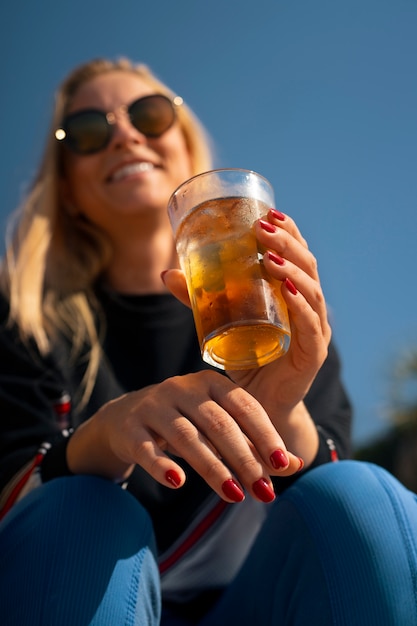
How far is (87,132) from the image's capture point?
2.87 meters

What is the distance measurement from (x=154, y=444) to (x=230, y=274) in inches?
13.7

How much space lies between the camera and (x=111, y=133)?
2855 millimetres

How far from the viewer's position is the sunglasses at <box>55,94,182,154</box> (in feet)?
9.41

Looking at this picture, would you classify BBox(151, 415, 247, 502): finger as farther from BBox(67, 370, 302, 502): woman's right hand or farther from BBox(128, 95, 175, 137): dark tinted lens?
BBox(128, 95, 175, 137): dark tinted lens

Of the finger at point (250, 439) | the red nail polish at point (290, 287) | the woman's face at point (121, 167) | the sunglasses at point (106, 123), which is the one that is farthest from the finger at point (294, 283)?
the sunglasses at point (106, 123)

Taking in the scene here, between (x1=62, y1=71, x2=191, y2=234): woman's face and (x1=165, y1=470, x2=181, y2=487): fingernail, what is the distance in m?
1.67

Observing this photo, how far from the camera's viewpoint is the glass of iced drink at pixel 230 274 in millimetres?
1246

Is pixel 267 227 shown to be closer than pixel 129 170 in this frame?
Yes

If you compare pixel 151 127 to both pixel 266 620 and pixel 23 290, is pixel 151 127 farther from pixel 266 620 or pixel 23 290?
pixel 266 620

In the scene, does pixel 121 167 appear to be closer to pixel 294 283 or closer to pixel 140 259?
pixel 140 259

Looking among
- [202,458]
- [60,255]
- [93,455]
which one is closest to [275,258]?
[202,458]

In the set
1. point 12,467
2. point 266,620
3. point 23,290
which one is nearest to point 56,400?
point 12,467

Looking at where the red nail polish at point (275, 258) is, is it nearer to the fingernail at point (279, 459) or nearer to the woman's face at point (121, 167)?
the fingernail at point (279, 459)

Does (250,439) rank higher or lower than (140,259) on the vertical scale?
lower
